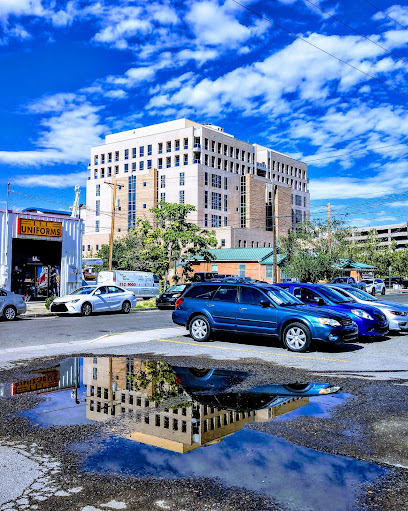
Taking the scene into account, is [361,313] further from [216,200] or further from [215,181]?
[215,181]

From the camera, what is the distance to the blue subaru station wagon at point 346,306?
13.3m

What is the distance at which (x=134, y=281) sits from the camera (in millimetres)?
36906

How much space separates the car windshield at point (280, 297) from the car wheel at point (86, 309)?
12.4 metres

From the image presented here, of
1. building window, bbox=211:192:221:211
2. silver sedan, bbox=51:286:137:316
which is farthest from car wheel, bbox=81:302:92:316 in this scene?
building window, bbox=211:192:221:211

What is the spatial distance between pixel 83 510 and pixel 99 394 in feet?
11.6

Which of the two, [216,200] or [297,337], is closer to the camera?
[297,337]

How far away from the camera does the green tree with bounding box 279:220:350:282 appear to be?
42.3 m

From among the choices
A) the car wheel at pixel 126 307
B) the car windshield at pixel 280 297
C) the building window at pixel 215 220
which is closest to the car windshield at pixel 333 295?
A: the car windshield at pixel 280 297

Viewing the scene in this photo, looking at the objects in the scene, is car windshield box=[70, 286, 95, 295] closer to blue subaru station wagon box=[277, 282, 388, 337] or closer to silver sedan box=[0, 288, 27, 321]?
silver sedan box=[0, 288, 27, 321]

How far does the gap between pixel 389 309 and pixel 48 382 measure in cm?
1110

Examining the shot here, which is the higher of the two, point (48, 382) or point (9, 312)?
point (9, 312)

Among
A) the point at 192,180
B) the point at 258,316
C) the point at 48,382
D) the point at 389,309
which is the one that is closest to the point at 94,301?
the point at 258,316

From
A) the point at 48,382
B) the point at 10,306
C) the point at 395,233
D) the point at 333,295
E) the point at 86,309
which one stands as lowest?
the point at 48,382

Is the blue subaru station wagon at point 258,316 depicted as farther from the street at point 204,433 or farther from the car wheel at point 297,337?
the street at point 204,433
